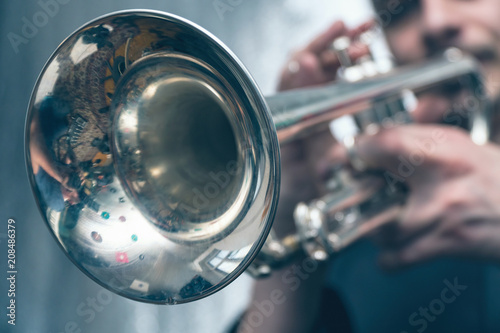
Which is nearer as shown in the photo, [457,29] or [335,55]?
[335,55]

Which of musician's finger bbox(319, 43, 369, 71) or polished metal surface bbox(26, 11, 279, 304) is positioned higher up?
musician's finger bbox(319, 43, 369, 71)

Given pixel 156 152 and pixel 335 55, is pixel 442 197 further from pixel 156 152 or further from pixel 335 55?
pixel 156 152

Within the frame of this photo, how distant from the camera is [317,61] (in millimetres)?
974

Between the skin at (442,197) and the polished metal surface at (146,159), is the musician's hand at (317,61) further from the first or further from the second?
the polished metal surface at (146,159)

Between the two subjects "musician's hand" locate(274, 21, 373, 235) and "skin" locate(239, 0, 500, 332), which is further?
"musician's hand" locate(274, 21, 373, 235)

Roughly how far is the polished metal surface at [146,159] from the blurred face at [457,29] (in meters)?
0.80

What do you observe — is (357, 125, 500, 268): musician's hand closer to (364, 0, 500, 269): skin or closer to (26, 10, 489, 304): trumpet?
(364, 0, 500, 269): skin

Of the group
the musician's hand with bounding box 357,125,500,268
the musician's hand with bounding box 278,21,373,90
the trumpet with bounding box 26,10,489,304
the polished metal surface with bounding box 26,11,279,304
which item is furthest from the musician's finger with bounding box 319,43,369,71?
the polished metal surface with bounding box 26,11,279,304

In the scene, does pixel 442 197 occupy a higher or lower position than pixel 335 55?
lower

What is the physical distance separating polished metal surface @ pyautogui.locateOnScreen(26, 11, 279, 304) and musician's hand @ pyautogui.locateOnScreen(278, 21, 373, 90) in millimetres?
421

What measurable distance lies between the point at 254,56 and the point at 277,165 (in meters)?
0.77

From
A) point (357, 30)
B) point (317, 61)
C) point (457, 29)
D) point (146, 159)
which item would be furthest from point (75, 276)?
point (457, 29)

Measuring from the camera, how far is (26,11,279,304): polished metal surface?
0.49m

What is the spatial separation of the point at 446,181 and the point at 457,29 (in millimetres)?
556
